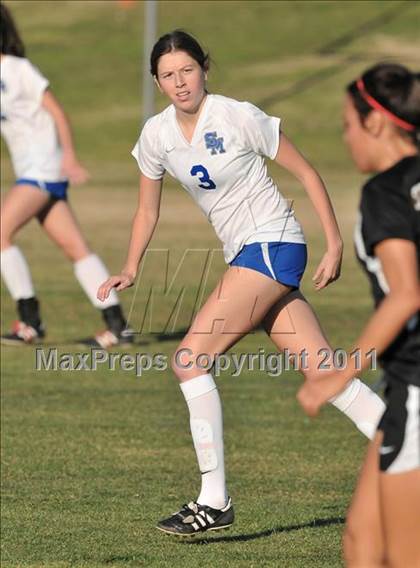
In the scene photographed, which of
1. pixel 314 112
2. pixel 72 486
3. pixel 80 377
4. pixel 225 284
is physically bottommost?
pixel 314 112

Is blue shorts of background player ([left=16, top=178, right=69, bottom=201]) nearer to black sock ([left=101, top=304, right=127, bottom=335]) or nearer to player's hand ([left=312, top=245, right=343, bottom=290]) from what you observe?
black sock ([left=101, top=304, right=127, bottom=335])

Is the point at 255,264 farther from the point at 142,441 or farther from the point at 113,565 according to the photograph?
the point at 142,441

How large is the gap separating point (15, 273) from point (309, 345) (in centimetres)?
716

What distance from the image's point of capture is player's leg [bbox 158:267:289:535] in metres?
7.04

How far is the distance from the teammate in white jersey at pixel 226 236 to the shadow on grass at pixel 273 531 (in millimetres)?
281

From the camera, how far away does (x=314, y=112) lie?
4741 cm

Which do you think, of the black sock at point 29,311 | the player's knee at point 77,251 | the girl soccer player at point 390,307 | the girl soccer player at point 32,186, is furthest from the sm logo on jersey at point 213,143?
the black sock at point 29,311

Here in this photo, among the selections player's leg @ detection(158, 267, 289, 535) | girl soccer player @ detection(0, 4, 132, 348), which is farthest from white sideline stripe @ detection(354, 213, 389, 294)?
→ girl soccer player @ detection(0, 4, 132, 348)

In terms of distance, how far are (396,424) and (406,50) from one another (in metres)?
47.6

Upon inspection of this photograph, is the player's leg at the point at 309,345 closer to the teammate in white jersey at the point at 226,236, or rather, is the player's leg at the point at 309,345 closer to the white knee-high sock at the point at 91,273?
the teammate in white jersey at the point at 226,236

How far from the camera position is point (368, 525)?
15.9ft

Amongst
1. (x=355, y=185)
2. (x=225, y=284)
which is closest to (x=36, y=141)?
(x=225, y=284)

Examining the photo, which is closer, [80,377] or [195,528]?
[195,528]

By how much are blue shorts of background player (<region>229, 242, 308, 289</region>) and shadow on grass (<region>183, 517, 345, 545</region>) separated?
1.25 meters
